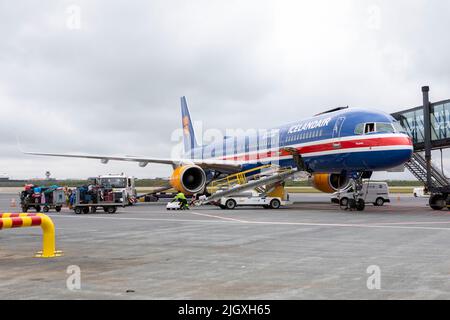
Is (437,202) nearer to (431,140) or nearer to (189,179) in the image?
(431,140)

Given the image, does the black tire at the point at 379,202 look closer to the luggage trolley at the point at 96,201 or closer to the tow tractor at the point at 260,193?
the tow tractor at the point at 260,193

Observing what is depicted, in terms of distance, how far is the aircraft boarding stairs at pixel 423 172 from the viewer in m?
27.5

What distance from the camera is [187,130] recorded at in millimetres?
48000

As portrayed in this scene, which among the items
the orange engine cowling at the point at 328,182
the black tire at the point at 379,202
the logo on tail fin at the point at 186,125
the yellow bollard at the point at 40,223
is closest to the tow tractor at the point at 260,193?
the orange engine cowling at the point at 328,182

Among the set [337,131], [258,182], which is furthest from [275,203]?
[337,131]

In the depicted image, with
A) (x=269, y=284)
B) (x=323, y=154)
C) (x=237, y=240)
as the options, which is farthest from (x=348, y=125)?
(x=269, y=284)

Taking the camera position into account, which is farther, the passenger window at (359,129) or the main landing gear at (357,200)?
the main landing gear at (357,200)

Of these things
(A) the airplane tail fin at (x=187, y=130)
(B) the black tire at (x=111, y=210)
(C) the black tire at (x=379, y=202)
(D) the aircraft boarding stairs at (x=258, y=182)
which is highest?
(A) the airplane tail fin at (x=187, y=130)

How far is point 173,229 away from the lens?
650 inches

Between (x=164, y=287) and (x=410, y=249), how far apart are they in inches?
246

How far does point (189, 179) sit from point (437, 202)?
47.5ft

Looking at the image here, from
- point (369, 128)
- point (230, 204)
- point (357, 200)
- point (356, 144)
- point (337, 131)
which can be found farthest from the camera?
point (230, 204)

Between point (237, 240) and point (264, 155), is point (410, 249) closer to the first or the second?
point (237, 240)

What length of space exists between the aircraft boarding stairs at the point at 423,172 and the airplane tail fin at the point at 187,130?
22261 mm
